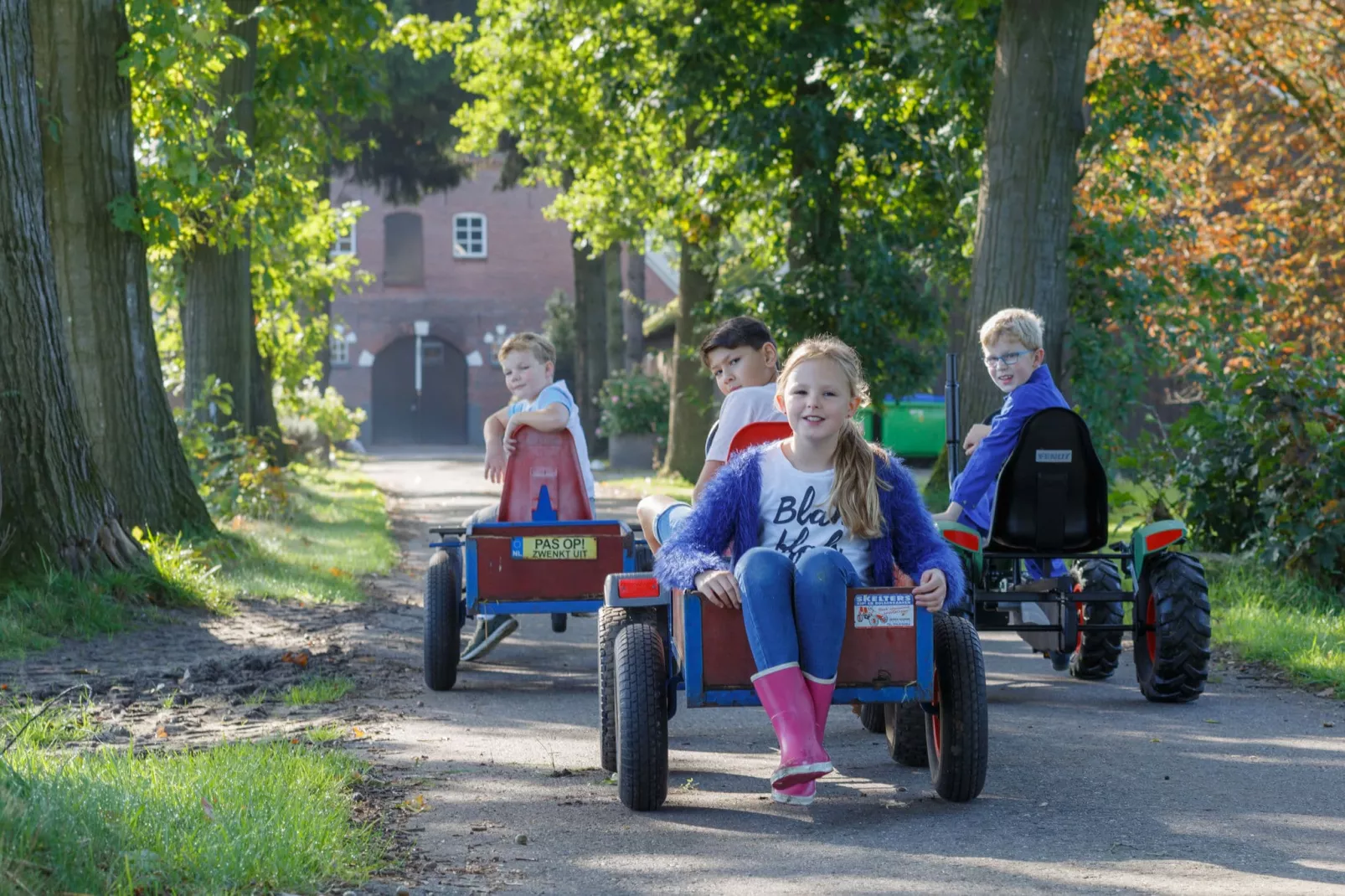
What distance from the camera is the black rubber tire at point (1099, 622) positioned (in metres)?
7.79

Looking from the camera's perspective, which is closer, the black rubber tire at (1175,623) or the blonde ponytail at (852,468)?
the blonde ponytail at (852,468)

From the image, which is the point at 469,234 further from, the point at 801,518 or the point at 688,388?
the point at 801,518

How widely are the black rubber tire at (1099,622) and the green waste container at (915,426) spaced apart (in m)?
23.7

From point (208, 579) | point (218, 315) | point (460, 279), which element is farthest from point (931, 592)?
point (460, 279)

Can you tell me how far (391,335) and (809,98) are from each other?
39.2 metres

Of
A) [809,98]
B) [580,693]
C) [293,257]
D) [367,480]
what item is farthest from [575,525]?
[367,480]

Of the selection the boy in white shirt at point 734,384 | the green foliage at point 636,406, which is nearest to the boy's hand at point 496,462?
the boy in white shirt at point 734,384

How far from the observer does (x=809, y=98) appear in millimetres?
17672

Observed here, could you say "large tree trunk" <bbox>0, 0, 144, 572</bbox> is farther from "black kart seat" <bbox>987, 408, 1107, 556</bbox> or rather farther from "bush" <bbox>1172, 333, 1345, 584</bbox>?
"bush" <bbox>1172, 333, 1345, 584</bbox>

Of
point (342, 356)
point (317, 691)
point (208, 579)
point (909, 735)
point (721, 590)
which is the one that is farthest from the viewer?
point (342, 356)

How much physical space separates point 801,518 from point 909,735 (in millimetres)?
975

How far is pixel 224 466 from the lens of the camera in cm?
1617

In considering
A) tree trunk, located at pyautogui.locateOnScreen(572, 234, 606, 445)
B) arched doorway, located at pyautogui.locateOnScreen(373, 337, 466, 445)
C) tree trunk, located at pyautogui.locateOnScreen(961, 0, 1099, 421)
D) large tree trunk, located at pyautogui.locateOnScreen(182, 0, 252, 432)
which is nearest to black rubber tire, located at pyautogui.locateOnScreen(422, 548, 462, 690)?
tree trunk, located at pyautogui.locateOnScreen(961, 0, 1099, 421)

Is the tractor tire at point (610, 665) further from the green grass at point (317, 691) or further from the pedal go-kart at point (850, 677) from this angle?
the green grass at point (317, 691)
